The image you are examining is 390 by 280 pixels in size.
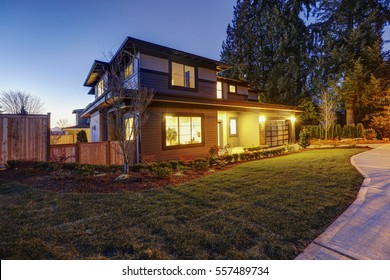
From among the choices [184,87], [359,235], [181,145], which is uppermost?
[184,87]

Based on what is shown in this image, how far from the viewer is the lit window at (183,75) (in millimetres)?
11156

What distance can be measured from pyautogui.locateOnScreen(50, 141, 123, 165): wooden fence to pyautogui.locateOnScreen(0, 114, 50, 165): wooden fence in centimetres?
53

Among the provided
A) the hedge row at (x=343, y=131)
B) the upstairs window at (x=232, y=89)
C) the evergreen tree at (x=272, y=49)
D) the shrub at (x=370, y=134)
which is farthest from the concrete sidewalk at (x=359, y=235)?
the evergreen tree at (x=272, y=49)

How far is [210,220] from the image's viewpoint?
10.3ft

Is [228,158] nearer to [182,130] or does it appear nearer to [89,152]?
[182,130]

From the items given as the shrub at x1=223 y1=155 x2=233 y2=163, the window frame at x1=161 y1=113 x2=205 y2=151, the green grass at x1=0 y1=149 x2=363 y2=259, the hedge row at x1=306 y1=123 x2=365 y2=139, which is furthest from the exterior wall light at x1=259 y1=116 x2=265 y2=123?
the hedge row at x1=306 y1=123 x2=365 y2=139

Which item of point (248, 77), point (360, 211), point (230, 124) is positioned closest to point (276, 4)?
point (248, 77)

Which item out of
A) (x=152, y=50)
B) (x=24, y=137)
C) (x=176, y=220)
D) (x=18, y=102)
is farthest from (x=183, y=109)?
(x=18, y=102)

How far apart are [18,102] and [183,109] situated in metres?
28.1

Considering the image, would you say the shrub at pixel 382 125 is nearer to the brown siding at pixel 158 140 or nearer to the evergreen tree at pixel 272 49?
the evergreen tree at pixel 272 49

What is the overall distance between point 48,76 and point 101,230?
20241 mm

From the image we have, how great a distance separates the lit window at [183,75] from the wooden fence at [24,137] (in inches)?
253

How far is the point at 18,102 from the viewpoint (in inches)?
1029
